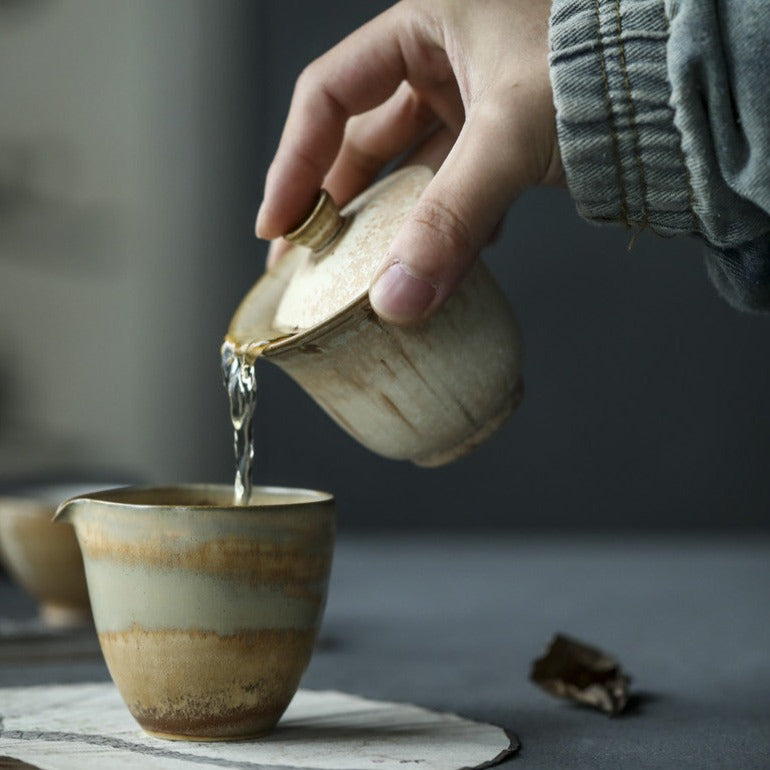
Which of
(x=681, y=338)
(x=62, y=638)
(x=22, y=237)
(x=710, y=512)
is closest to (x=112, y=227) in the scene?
(x=22, y=237)

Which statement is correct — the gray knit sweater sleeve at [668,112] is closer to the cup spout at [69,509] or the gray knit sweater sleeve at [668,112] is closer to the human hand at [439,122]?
the human hand at [439,122]

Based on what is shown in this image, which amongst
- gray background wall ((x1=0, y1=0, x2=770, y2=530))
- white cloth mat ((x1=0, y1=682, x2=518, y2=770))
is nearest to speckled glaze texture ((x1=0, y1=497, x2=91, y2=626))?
white cloth mat ((x1=0, y1=682, x2=518, y2=770))

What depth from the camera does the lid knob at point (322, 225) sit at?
1.01 metres

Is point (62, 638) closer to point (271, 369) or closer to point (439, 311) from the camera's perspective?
point (439, 311)

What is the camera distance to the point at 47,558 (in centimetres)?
136

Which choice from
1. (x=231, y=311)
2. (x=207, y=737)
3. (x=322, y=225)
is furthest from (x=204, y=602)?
(x=231, y=311)

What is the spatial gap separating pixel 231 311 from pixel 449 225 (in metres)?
2.08

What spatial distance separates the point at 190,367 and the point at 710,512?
1256 mm

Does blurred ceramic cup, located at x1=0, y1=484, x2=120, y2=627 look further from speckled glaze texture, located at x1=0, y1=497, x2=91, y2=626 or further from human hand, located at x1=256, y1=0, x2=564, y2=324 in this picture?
human hand, located at x1=256, y1=0, x2=564, y2=324

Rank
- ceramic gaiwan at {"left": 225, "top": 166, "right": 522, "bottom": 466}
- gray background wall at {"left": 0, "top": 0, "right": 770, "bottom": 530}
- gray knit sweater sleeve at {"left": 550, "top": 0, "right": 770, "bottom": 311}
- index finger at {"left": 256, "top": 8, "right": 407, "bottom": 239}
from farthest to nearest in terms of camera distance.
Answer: gray background wall at {"left": 0, "top": 0, "right": 770, "bottom": 530} → index finger at {"left": 256, "top": 8, "right": 407, "bottom": 239} → ceramic gaiwan at {"left": 225, "top": 166, "right": 522, "bottom": 466} → gray knit sweater sleeve at {"left": 550, "top": 0, "right": 770, "bottom": 311}

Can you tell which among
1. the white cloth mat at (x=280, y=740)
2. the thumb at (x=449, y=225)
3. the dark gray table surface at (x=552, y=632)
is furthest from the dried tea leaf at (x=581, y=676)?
the thumb at (x=449, y=225)

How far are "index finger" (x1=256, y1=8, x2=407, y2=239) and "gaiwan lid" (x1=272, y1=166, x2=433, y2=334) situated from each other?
0.09 m

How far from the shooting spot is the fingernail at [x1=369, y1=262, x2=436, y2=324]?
0.85m

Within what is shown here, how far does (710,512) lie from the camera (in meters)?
2.76
